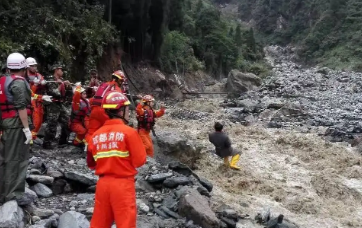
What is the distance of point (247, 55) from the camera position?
5588 centimetres

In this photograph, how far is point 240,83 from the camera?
28703 millimetres

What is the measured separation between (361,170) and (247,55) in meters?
45.6

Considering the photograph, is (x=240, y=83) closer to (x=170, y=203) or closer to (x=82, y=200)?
(x=170, y=203)

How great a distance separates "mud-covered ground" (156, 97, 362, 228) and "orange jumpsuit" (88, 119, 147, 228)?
3.93m

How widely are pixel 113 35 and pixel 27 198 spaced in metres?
14.8

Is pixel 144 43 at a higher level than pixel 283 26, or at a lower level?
lower

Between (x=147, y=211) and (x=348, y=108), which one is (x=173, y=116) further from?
(x=147, y=211)

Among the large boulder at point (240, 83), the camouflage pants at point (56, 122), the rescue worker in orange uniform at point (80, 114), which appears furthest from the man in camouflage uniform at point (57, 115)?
the large boulder at point (240, 83)

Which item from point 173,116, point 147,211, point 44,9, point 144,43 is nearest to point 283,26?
point 144,43

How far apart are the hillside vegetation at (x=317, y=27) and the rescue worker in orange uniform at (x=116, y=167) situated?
160 ft

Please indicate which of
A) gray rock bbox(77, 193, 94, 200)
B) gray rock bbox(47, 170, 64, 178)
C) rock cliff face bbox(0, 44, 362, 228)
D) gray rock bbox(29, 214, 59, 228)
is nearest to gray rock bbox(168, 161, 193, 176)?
rock cliff face bbox(0, 44, 362, 228)

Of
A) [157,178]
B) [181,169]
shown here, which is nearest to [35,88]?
[157,178]

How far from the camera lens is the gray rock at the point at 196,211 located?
5.82 meters

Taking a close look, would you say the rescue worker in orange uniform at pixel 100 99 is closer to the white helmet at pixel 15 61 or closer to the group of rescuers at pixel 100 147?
the group of rescuers at pixel 100 147
